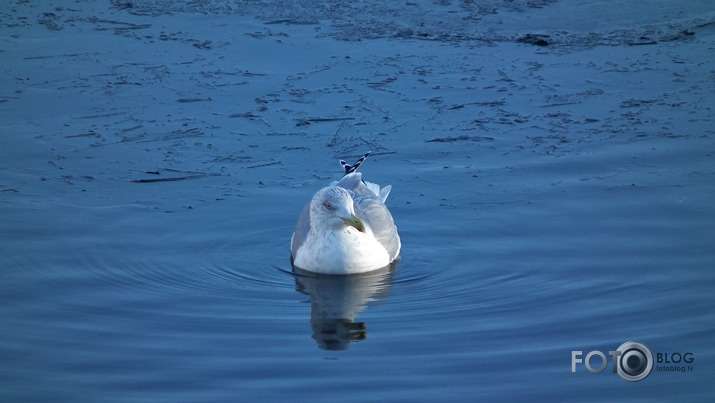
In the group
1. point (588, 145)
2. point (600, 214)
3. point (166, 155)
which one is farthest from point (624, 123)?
point (166, 155)

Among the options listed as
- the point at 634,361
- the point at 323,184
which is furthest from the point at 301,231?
the point at 634,361

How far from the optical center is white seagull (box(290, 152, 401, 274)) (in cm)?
808

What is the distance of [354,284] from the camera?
7.90 meters

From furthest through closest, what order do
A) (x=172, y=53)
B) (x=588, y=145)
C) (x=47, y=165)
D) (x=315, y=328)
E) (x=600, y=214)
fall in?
(x=172, y=53) → (x=588, y=145) → (x=47, y=165) → (x=600, y=214) → (x=315, y=328)

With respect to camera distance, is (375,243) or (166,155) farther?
(166,155)

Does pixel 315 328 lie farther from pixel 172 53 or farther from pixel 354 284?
pixel 172 53

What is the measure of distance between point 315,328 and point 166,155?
3887mm

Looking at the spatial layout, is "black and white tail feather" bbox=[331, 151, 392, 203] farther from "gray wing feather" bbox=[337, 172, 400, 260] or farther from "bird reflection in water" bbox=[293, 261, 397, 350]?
"bird reflection in water" bbox=[293, 261, 397, 350]

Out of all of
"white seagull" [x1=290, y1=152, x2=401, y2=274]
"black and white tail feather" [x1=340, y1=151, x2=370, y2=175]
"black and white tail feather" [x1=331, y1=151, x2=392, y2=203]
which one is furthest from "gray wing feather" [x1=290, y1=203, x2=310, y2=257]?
"black and white tail feather" [x1=340, y1=151, x2=370, y2=175]

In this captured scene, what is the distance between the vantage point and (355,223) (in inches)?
317

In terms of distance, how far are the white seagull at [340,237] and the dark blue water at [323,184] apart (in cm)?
14

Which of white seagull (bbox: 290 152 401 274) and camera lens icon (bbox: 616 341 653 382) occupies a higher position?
white seagull (bbox: 290 152 401 274)

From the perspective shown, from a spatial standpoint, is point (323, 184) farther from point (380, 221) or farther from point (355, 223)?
point (355, 223)

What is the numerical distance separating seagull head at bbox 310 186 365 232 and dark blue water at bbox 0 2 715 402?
444mm
